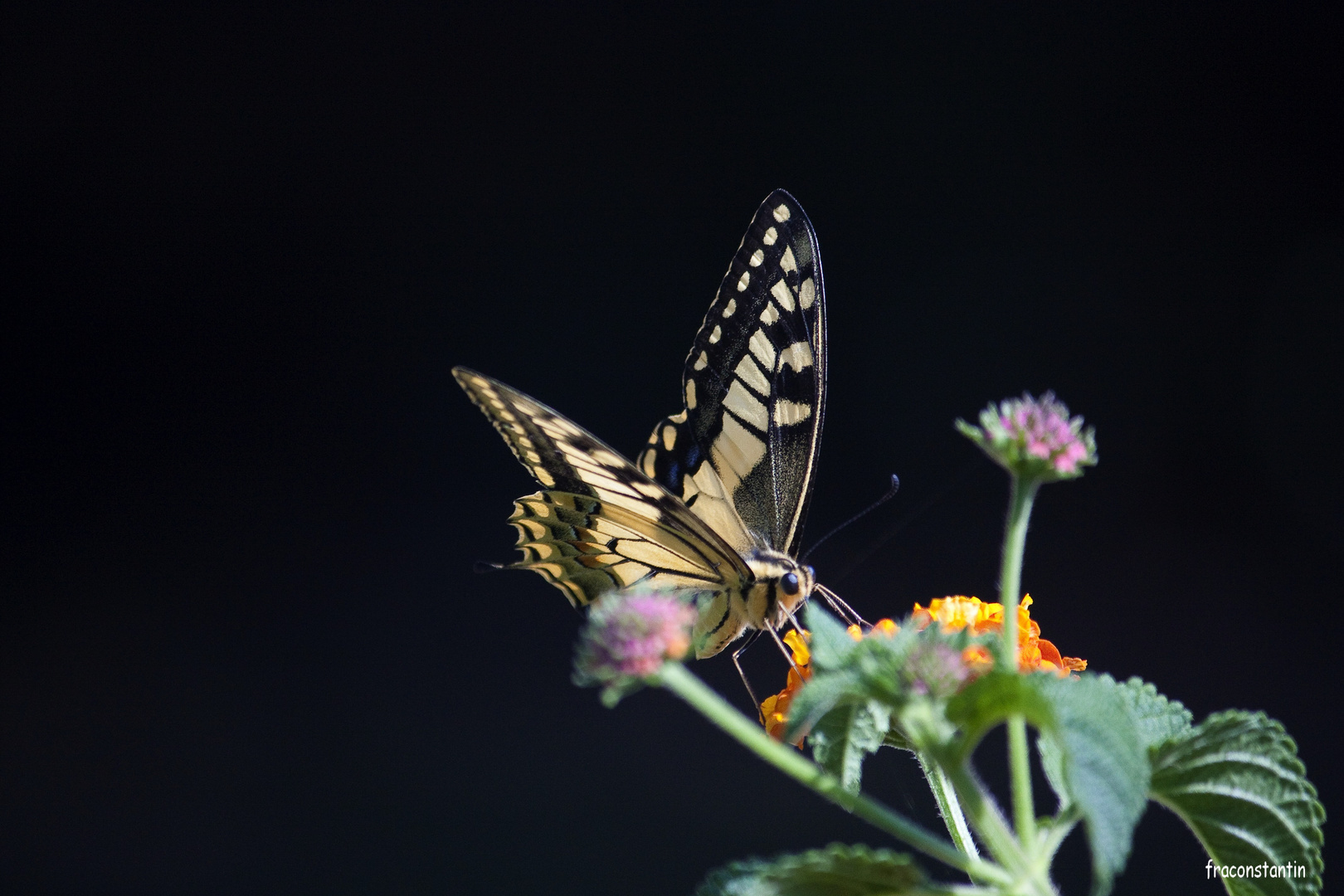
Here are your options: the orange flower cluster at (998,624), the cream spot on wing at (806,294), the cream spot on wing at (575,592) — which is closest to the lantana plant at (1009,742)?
the orange flower cluster at (998,624)

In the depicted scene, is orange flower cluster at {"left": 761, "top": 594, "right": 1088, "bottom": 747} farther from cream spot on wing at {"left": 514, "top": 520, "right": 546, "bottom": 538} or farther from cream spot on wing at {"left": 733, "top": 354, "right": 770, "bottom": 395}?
cream spot on wing at {"left": 514, "top": 520, "right": 546, "bottom": 538}

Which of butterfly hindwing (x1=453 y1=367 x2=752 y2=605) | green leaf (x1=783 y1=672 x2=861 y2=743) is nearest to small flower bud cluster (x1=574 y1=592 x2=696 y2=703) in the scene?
green leaf (x1=783 y1=672 x2=861 y2=743)

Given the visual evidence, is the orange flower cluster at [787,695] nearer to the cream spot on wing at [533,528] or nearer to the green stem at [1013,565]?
the green stem at [1013,565]

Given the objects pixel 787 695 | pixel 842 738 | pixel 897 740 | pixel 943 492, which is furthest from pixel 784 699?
pixel 943 492

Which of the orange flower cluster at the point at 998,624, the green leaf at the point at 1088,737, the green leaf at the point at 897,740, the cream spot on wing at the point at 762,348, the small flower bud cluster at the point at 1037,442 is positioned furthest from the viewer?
the cream spot on wing at the point at 762,348

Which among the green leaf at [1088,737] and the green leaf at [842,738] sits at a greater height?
the green leaf at [842,738]

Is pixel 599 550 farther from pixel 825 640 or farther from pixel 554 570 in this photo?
pixel 825 640

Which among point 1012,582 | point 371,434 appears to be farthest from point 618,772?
point 1012,582
